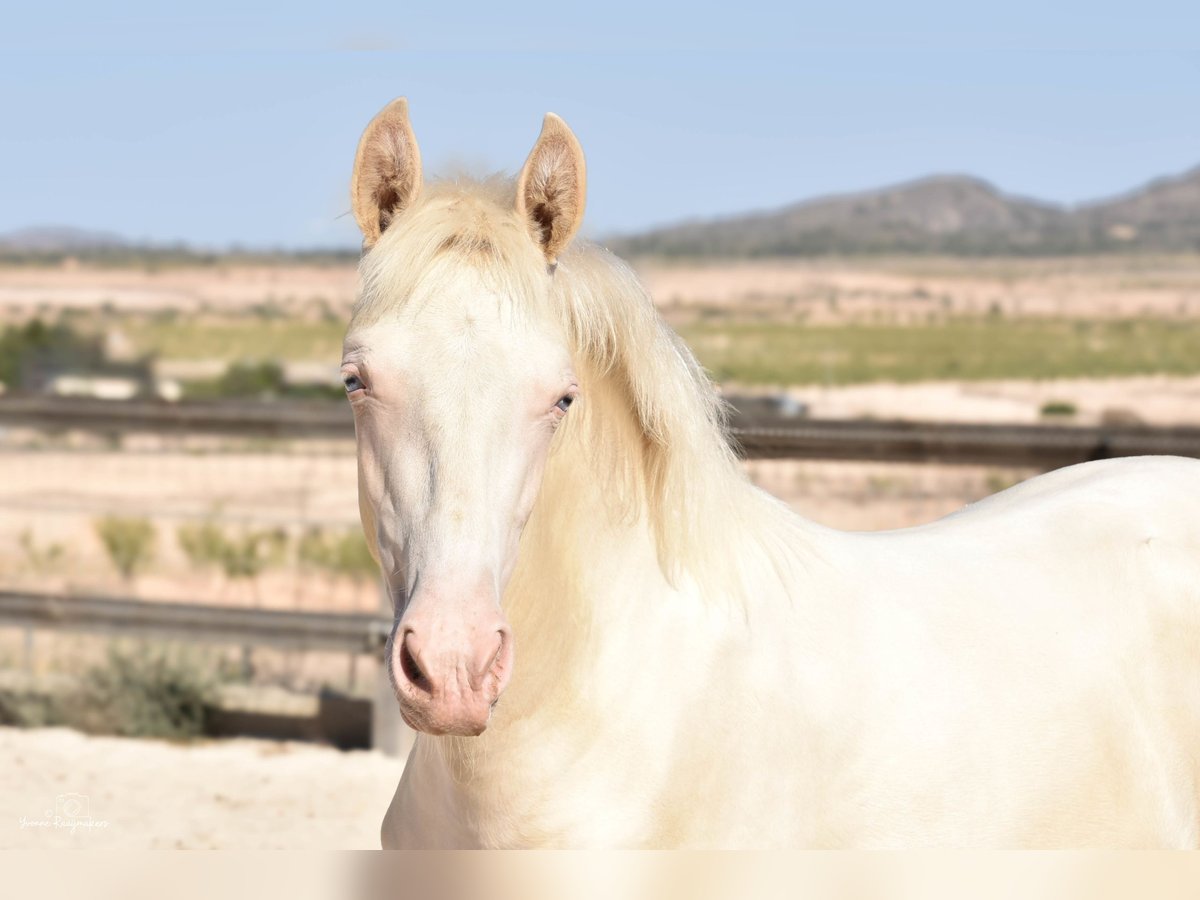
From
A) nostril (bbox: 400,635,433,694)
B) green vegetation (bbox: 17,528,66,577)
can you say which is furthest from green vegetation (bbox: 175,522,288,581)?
nostril (bbox: 400,635,433,694)

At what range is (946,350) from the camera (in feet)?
200

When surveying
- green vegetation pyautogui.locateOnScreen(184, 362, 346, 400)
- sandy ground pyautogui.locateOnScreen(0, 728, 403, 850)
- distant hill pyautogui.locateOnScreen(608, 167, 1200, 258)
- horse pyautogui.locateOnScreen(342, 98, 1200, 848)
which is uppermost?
distant hill pyautogui.locateOnScreen(608, 167, 1200, 258)

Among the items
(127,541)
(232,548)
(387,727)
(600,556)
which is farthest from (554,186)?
(127,541)

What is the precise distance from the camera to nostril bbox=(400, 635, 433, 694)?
1.66m

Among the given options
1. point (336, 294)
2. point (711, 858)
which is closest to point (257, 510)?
point (711, 858)

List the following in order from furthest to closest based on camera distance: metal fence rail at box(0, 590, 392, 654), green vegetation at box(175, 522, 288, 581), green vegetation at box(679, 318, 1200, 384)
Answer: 1. green vegetation at box(679, 318, 1200, 384)
2. green vegetation at box(175, 522, 288, 581)
3. metal fence rail at box(0, 590, 392, 654)

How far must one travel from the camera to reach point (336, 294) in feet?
315

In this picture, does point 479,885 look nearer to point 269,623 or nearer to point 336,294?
point 269,623

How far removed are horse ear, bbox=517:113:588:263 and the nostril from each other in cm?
70

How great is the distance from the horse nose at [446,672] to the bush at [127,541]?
346 inches

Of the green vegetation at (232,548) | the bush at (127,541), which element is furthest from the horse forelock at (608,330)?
the bush at (127,541)

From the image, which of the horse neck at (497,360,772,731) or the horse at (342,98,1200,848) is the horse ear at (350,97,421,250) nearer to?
the horse at (342,98,1200,848)

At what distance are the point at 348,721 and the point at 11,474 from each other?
13.0 meters

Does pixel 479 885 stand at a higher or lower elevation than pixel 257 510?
higher
